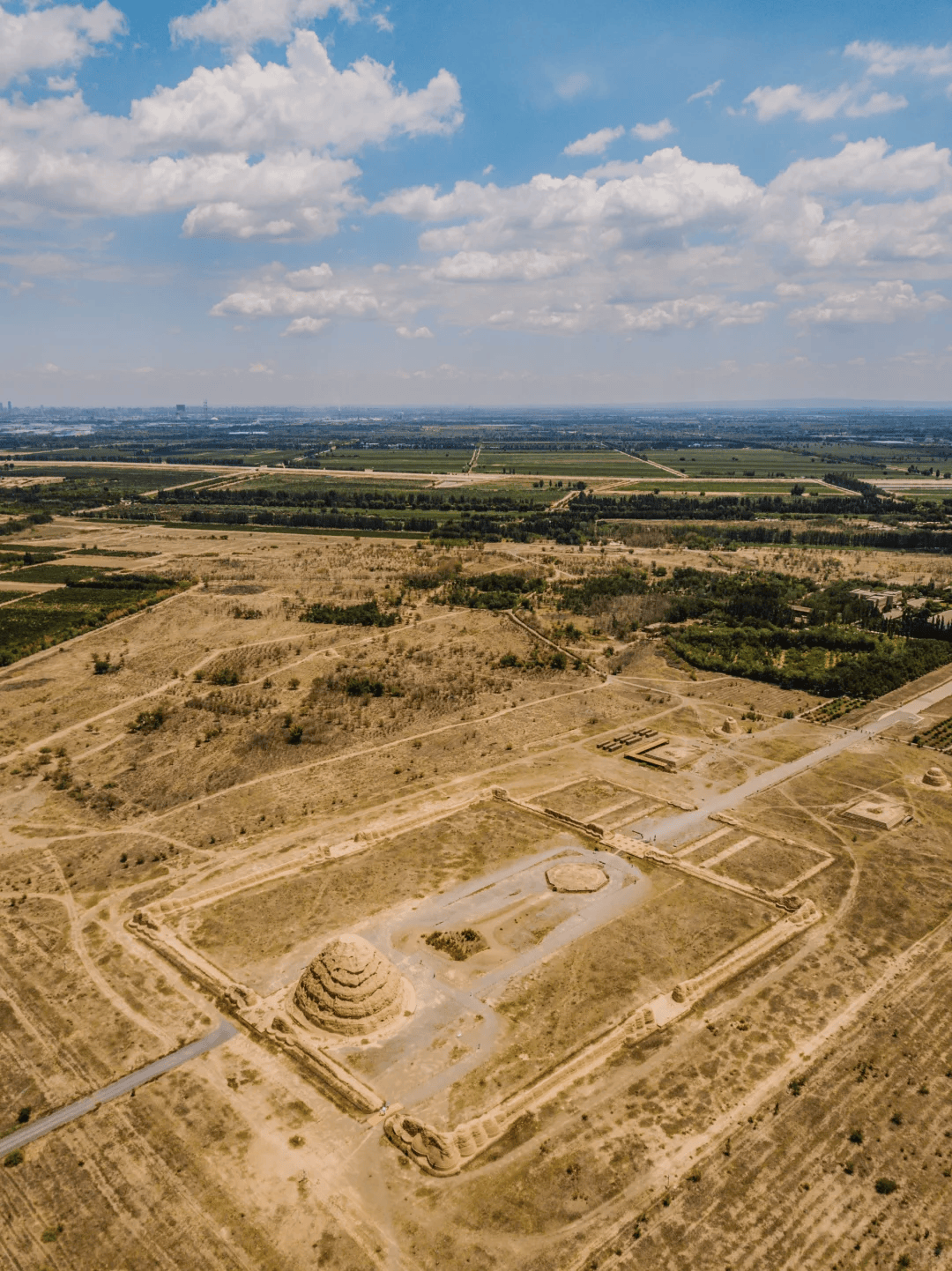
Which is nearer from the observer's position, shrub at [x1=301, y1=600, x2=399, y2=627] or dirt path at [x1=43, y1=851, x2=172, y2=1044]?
dirt path at [x1=43, y1=851, x2=172, y2=1044]

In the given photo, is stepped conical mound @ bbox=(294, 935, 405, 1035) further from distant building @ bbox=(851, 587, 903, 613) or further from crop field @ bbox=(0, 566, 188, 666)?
distant building @ bbox=(851, 587, 903, 613)

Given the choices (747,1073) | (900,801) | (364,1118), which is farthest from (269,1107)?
(900,801)

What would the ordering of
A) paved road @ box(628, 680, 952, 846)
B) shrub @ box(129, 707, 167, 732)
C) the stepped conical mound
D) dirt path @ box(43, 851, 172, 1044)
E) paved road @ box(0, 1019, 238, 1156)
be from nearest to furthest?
paved road @ box(0, 1019, 238, 1156), the stepped conical mound, dirt path @ box(43, 851, 172, 1044), paved road @ box(628, 680, 952, 846), shrub @ box(129, 707, 167, 732)

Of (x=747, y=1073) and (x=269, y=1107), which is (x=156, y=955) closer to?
(x=269, y=1107)

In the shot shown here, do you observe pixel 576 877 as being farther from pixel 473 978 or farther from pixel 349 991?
pixel 349 991

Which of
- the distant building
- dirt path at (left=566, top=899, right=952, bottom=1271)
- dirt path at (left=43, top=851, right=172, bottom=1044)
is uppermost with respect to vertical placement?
the distant building

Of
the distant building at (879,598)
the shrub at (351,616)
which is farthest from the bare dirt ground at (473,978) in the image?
the distant building at (879,598)

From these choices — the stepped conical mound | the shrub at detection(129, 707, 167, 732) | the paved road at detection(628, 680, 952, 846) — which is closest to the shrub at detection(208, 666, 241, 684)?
the shrub at detection(129, 707, 167, 732)
